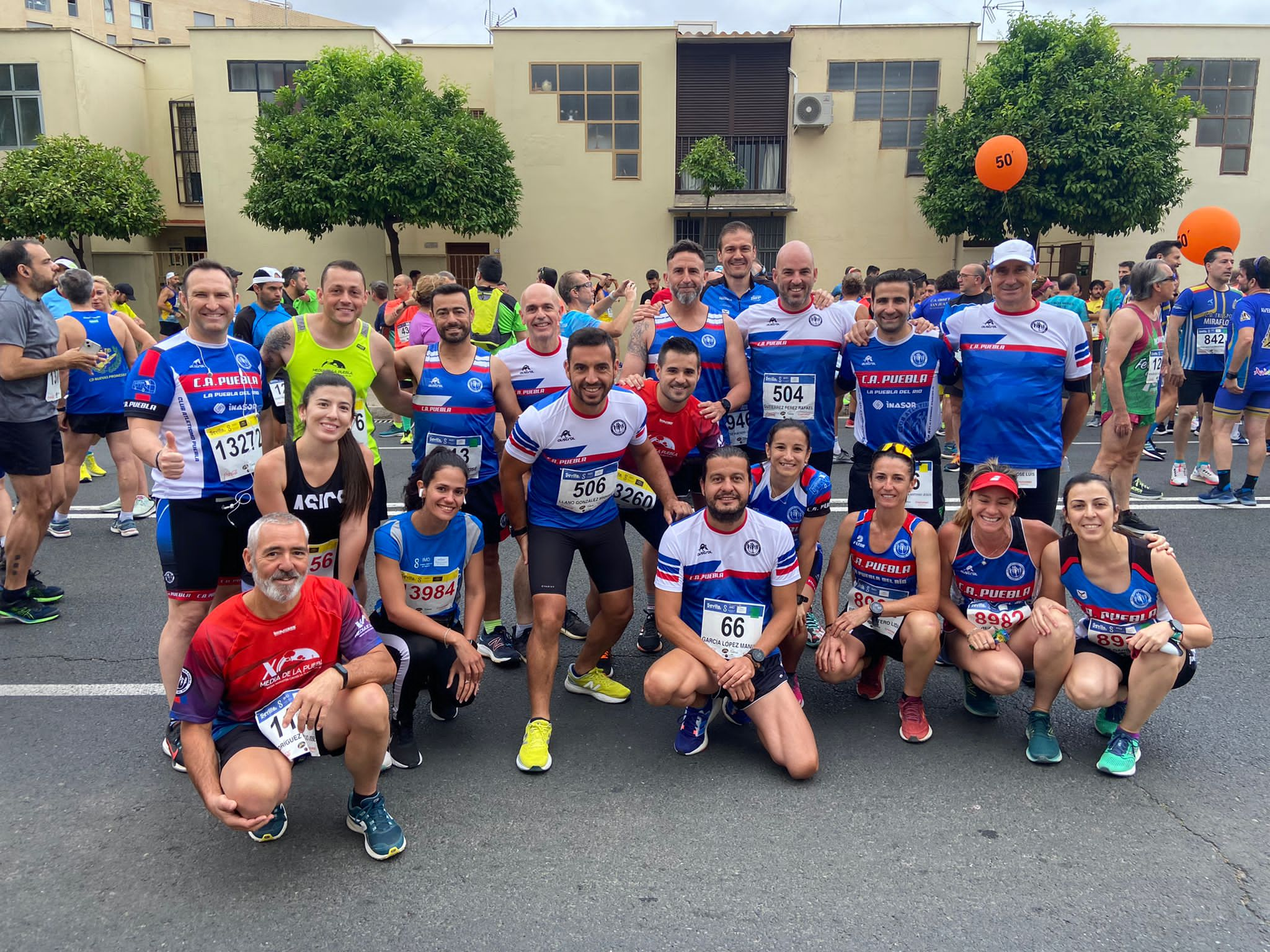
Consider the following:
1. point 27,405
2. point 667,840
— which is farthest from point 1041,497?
point 27,405

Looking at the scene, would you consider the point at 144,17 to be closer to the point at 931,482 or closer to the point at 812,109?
the point at 812,109

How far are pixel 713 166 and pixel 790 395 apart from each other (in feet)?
62.0

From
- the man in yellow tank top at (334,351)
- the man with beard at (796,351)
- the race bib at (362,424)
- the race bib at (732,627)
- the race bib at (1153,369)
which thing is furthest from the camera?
the race bib at (1153,369)

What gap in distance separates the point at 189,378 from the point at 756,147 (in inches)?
947

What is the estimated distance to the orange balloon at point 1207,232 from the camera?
10.8 meters

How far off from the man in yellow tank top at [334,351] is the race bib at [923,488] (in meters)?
2.85

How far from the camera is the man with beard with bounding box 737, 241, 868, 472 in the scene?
195 inches

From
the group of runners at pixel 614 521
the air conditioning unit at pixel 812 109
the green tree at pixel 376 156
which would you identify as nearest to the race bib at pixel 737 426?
the group of runners at pixel 614 521

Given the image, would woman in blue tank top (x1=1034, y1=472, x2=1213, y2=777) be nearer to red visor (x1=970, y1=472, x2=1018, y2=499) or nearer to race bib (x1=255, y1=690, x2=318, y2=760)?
red visor (x1=970, y1=472, x2=1018, y2=499)

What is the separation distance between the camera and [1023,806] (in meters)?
3.37

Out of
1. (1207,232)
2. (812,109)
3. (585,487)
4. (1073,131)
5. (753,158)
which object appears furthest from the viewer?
(753,158)

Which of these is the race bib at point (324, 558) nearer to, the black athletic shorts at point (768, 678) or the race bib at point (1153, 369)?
the black athletic shorts at point (768, 678)

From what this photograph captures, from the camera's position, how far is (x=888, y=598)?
421 centimetres

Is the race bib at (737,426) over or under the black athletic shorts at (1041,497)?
over
